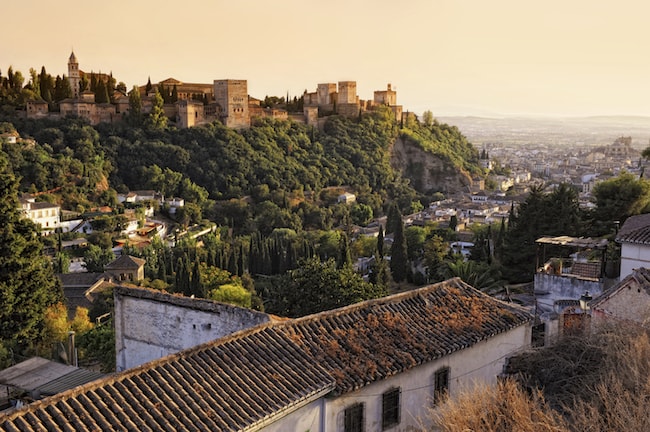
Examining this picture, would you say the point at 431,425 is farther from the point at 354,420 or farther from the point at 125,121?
the point at 125,121

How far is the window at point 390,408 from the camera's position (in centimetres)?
877

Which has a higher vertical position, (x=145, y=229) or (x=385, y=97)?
(x=385, y=97)

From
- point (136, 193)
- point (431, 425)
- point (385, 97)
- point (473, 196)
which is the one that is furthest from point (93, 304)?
point (385, 97)

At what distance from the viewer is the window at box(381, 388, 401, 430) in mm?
8766

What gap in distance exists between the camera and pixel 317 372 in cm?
812

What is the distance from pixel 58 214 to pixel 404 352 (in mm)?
51736

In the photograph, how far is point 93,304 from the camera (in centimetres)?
3406

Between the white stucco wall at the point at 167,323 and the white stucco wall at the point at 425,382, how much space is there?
2.16 metres

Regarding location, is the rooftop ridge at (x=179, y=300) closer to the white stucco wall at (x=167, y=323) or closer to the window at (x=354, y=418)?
the white stucco wall at (x=167, y=323)

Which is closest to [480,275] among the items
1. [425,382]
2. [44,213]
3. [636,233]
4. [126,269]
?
[636,233]

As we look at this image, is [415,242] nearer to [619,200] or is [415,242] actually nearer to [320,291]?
[619,200]

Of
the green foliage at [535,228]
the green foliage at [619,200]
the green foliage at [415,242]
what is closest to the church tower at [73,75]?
the green foliage at [415,242]

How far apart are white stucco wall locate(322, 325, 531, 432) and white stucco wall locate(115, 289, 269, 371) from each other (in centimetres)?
216

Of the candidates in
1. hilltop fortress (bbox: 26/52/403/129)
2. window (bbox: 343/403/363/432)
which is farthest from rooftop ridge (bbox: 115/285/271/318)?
hilltop fortress (bbox: 26/52/403/129)
